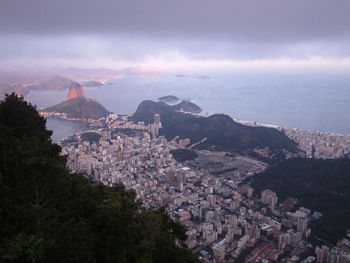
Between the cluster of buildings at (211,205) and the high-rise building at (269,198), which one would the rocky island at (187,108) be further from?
the high-rise building at (269,198)

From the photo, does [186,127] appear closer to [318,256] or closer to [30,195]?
[318,256]

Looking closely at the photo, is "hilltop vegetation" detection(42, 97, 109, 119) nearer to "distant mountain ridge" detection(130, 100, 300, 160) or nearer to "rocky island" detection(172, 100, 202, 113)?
"distant mountain ridge" detection(130, 100, 300, 160)

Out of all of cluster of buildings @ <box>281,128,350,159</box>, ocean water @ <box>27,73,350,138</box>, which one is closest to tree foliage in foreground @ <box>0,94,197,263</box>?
cluster of buildings @ <box>281,128,350,159</box>

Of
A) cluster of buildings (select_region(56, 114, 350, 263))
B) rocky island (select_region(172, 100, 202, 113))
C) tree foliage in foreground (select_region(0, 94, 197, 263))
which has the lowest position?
cluster of buildings (select_region(56, 114, 350, 263))

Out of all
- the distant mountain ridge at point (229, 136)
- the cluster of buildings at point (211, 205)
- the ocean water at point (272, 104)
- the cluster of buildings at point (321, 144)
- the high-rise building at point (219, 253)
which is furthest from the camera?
the ocean water at point (272, 104)

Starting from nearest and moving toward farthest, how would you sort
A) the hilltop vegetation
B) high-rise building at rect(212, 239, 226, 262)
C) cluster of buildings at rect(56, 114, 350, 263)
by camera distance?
high-rise building at rect(212, 239, 226, 262) → cluster of buildings at rect(56, 114, 350, 263) → the hilltop vegetation

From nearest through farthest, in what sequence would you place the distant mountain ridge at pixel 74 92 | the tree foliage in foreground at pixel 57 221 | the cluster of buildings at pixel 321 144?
the tree foliage in foreground at pixel 57 221 < the cluster of buildings at pixel 321 144 < the distant mountain ridge at pixel 74 92

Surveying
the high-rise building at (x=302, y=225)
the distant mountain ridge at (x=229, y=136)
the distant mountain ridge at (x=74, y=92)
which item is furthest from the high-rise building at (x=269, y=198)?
the distant mountain ridge at (x=74, y=92)
